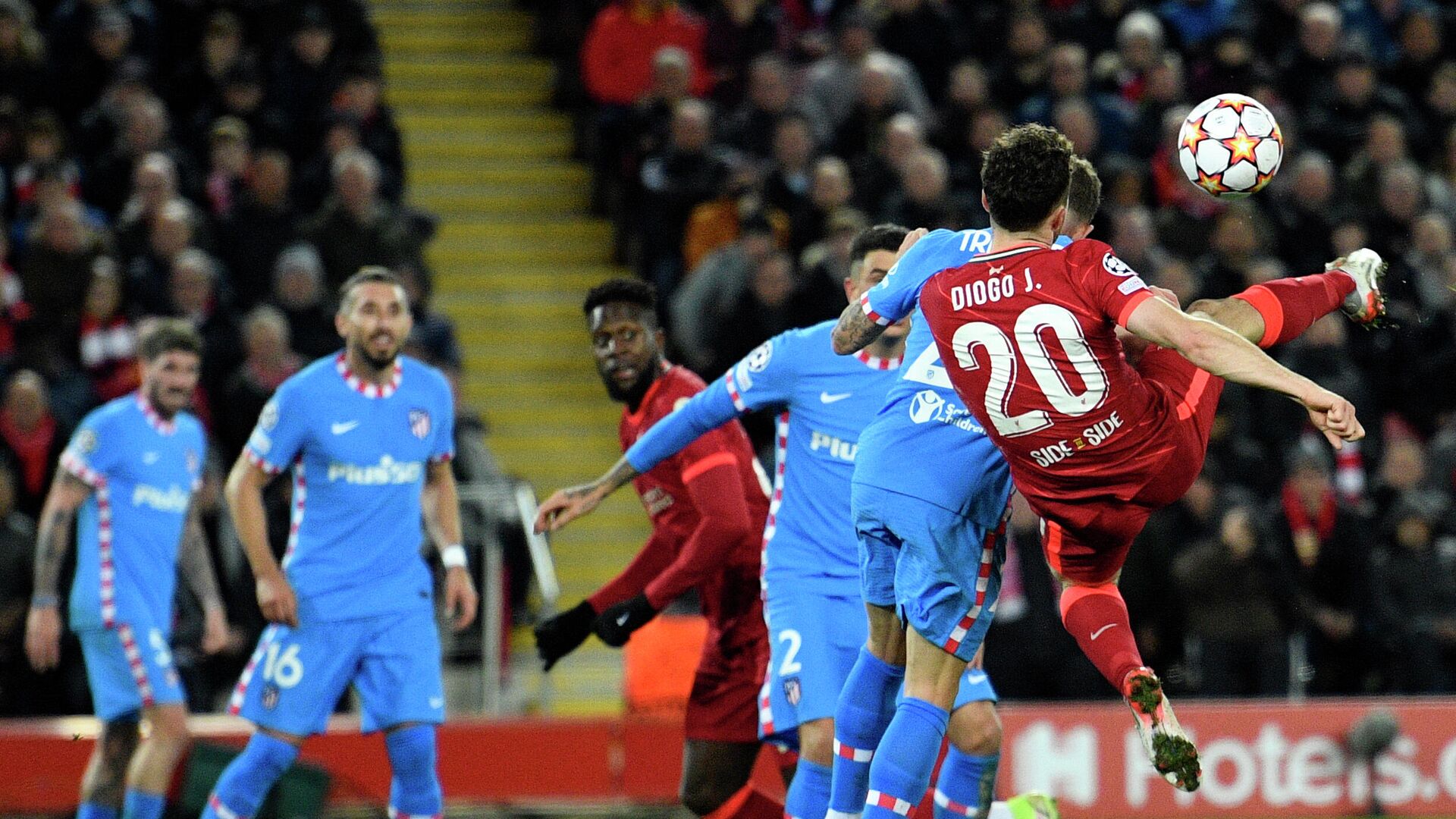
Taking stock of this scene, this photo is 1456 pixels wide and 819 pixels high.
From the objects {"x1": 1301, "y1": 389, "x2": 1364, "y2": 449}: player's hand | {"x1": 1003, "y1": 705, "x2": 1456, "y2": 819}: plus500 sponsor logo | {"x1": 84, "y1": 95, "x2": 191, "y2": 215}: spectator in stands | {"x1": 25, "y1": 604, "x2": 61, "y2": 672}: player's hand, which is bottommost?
{"x1": 1003, "y1": 705, "x2": 1456, "y2": 819}: plus500 sponsor logo

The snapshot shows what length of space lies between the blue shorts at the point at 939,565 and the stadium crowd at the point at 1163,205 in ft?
19.2

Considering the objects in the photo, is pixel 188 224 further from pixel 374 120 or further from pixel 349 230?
pixel 374 120

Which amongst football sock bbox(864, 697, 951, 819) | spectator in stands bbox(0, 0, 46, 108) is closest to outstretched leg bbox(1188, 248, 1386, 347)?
football sock bbox(864, 697, 951, 819)

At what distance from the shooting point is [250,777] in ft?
26.8

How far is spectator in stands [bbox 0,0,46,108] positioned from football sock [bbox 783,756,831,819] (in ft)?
30.6

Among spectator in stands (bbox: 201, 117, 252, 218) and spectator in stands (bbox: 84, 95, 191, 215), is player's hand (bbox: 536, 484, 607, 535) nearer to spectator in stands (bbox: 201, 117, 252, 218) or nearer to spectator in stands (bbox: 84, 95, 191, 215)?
spectator in stands (bbox: 201, 117, 252, 218)

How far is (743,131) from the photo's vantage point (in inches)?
591

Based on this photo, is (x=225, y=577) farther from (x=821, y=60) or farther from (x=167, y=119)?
(x=821, y=60)

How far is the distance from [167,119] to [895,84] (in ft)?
17.4

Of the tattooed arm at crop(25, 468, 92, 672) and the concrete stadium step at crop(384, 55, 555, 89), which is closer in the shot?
the tattooed arm at crop(25, 468, 92, 672)

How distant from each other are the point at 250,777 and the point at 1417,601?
25.5 feet

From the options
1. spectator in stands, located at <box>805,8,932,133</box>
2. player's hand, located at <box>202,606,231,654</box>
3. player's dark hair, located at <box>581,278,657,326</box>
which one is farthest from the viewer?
spectator in stands, located at <box>805,8,932,133</box>

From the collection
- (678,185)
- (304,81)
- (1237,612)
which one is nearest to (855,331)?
(1237,612)

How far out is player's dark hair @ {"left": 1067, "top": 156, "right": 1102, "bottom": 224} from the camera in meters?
6.58
